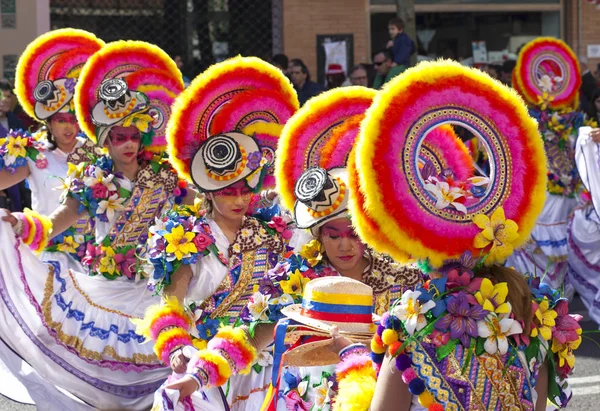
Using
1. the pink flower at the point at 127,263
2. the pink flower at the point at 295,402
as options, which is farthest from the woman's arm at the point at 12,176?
the pink flower at the point at 295,402

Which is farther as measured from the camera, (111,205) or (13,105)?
(13,105)

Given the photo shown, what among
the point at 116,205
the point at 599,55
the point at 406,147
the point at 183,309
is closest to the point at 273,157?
the point at 183,309

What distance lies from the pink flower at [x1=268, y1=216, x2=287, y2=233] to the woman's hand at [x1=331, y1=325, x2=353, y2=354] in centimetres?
157

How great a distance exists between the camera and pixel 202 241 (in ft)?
15.3

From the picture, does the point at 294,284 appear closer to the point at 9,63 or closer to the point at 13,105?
the point at 13,105

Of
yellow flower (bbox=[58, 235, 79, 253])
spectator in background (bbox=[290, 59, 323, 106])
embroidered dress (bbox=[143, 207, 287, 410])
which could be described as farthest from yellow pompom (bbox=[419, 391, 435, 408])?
spectator in background (bbox=[290, 59, 323, 106])

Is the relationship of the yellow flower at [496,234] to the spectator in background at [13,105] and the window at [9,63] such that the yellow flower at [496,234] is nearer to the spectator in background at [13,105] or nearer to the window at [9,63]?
the spectator in background at [13,105]

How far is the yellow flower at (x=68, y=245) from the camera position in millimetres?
7121

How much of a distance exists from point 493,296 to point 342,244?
4.26ft

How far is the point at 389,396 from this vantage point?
292cm

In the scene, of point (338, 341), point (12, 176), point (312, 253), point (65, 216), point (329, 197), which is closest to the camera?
point (338, 341)

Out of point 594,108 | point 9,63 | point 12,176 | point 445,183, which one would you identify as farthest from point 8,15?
point 445,183

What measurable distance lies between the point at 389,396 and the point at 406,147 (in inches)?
26.3

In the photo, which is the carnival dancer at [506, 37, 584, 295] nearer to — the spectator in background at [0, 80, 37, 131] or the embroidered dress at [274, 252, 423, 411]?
the spectator in background at [0, 80, 37, 131]
